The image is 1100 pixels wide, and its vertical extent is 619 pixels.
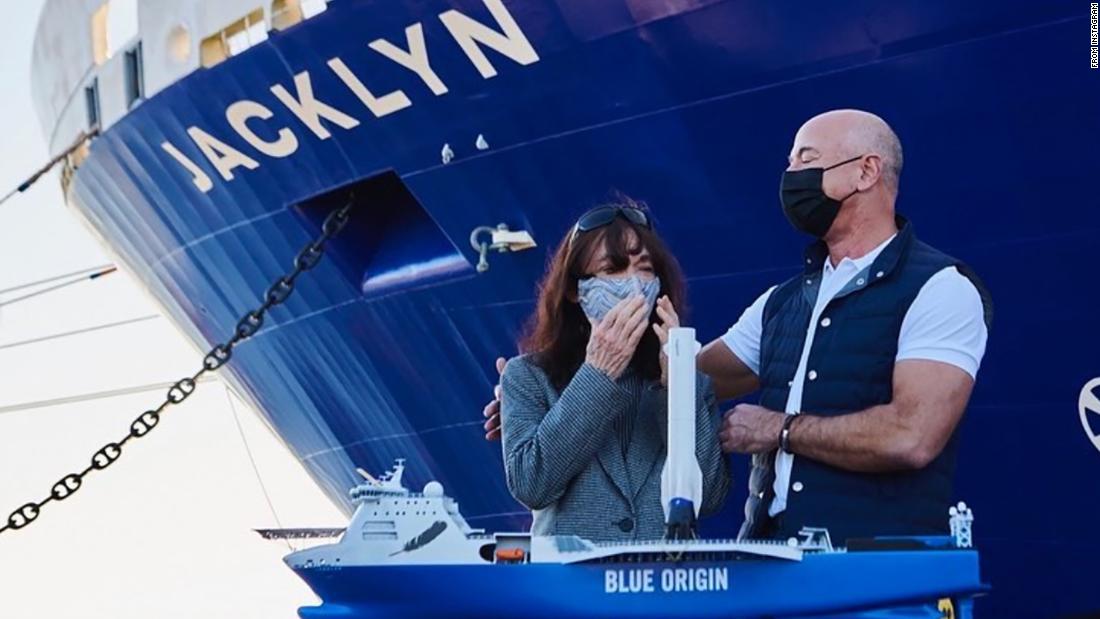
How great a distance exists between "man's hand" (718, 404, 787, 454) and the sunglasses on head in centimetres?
50

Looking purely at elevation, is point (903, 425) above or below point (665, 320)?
below

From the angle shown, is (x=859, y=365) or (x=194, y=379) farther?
(x=194, y=379)

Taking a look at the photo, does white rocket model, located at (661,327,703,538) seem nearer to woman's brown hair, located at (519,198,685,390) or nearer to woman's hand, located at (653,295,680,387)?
woman's hand, located at (653,295,680,387)

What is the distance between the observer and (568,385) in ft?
16.8

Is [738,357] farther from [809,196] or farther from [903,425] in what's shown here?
[903,425]

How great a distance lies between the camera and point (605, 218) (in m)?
5.18

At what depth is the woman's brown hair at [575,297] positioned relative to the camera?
16.9ft

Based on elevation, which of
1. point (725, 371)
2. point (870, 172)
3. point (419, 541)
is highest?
point (870, 172)

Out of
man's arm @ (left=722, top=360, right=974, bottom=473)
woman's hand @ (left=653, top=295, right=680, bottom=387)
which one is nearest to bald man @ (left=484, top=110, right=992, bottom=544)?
man's arm @ (left=722, top=360, right=974, bottom=473)

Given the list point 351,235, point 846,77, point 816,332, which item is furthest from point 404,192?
point 816,332

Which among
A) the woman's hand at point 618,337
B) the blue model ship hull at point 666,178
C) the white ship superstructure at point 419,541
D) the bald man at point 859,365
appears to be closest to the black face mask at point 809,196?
the bald man at point 859,365

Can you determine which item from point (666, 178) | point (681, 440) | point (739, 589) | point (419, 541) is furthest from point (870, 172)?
point (666, 178)

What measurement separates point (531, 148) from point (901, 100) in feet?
7.47

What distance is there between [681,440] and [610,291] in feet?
1.95
